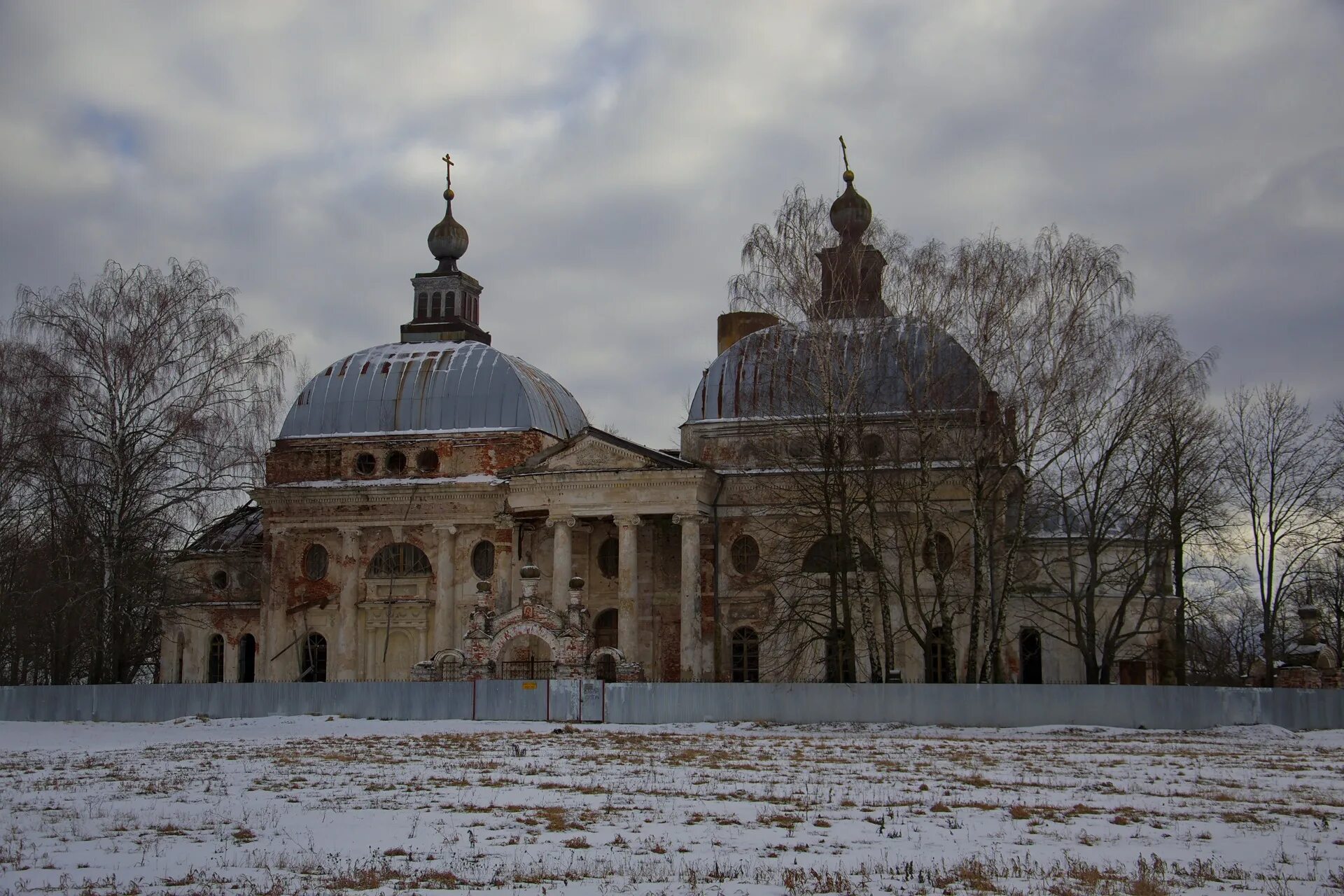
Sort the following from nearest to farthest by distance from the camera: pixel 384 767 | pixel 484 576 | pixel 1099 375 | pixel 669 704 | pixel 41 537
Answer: pixel 384 767
pixel 669 704
pixel 1099 375
pixel 41 537
pixel 484 576

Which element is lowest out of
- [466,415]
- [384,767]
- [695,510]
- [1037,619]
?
[384,767]

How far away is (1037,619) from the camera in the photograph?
4094 cm

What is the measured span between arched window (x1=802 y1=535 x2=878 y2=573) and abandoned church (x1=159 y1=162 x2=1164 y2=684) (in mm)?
100

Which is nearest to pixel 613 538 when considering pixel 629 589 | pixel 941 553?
pixel 629 589

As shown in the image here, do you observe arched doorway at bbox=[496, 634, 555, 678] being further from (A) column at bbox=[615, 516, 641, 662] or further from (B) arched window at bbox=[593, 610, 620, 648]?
(A) column at bbox=[615, 516, 641, 662]

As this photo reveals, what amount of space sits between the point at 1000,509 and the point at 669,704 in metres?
9.04

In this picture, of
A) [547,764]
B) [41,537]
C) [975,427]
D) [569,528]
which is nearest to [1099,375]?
[975,427]

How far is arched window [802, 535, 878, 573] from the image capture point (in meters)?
34.4

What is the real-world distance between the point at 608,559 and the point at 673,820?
29633mm

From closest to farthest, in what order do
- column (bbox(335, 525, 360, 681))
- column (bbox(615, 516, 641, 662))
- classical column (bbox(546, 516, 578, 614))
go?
column (bbox(615, 516, 641, 662)), classical column (bbox(546, 516, 578, 614)), column (bbox(335, 525, 360, 681))

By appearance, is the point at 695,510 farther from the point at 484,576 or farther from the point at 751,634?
the point at 484,576

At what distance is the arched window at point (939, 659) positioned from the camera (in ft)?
107

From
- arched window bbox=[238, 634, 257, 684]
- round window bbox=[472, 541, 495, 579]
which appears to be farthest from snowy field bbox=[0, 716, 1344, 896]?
arched window bbox=[238, 634, 257, 684]

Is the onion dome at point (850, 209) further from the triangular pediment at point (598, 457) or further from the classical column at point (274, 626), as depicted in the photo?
the classical column at point (274, 626)
